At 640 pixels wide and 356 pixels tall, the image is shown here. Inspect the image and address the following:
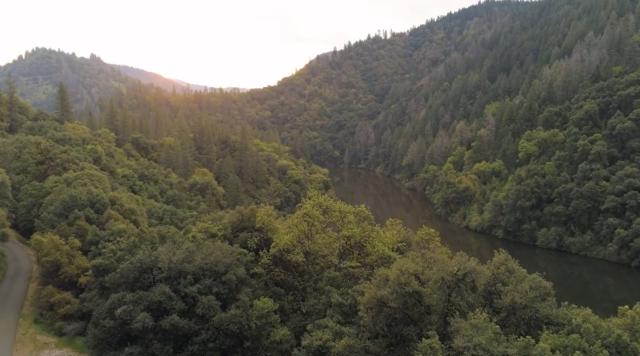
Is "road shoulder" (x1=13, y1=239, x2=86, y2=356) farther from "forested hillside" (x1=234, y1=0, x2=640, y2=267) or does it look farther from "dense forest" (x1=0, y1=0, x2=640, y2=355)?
"forested hillside" (x1=234, y1=0, x2=640, y2=267)

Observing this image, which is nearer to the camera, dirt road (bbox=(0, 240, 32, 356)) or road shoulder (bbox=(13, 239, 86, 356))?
road shoulder (bbox=(13, 239, 86, 356))

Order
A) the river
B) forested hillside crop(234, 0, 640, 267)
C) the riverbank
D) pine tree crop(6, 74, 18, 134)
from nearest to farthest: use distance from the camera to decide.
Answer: the riverbank, the river, pine tree crop(6, 74, 18, 134), forested hillside crop(234, 0, 640, 267)

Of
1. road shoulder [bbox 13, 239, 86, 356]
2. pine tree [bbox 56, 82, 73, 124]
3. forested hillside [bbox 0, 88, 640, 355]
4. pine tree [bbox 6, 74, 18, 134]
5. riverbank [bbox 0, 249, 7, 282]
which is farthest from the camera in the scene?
pine tree [bbox 56, 82, 73, 124]

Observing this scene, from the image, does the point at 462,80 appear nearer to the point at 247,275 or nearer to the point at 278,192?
the point at 278,192

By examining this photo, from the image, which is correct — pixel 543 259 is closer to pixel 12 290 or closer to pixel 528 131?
pixel 528 131

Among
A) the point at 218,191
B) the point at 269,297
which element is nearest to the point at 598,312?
the point at 269,297

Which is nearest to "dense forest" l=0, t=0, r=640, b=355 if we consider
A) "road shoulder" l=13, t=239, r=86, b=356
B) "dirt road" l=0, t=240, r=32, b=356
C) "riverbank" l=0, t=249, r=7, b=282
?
"road shoulder" l=13, t=239, r=86, b=356

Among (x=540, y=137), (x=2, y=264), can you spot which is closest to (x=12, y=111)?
(x=2, y=264)
